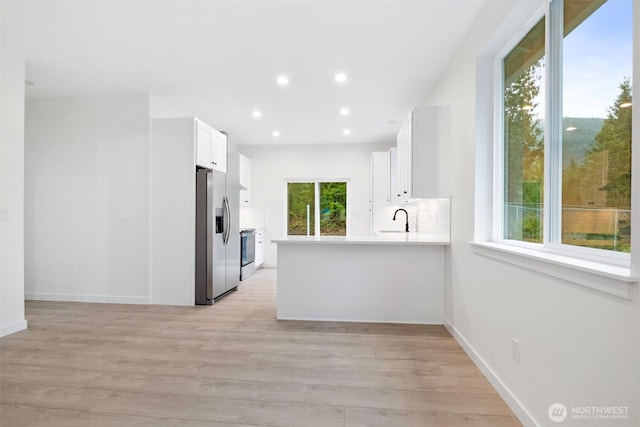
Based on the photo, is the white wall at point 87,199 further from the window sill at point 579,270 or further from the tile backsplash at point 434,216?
the window sill at point 579,270

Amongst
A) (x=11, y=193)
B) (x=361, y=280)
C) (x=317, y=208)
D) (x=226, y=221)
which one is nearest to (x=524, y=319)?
(x=361, y=280)

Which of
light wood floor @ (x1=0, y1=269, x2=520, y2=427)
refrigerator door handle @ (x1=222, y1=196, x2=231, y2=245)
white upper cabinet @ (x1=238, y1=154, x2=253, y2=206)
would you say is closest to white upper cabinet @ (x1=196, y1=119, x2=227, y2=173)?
refrigerator door handle @ (x1=222, y1=196, x2=231, y2=245)

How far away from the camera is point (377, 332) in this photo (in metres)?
3.10

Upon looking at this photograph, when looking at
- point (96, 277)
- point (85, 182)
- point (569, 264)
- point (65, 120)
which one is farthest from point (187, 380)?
point (65, 120)

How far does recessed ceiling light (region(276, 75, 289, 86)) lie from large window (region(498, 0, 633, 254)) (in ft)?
7.25

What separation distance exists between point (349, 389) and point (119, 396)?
1404 mm

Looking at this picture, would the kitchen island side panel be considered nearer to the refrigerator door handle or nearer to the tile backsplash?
the tile backsplash

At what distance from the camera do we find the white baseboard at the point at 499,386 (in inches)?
68.1

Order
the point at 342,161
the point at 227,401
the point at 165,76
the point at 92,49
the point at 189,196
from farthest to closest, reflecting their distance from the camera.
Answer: the point at 342,161
the point at 189,196
the point at 165,76
the point at 92,49
the point at 227,401

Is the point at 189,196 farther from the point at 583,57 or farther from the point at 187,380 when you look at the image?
the point at 583,57

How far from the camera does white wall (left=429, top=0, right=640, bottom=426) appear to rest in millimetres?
1176

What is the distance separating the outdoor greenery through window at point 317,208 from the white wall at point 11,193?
4.52 meters

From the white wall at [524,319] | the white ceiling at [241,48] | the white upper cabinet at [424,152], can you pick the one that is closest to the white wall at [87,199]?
the white ceiling at [241,48]

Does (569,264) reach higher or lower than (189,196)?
lower
